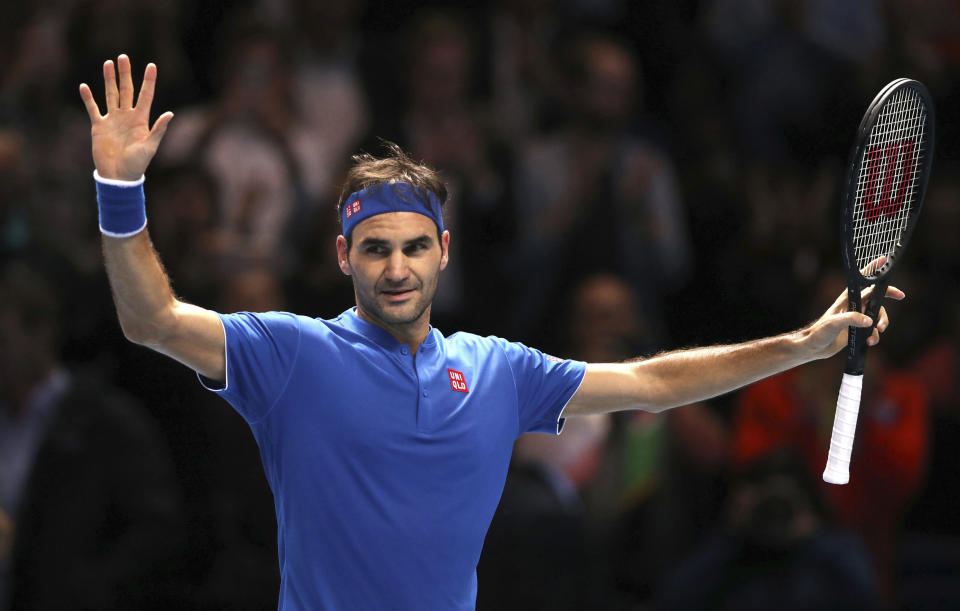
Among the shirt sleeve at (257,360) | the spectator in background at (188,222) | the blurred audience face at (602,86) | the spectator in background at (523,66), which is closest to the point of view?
the shirt sleeve at (257,360)

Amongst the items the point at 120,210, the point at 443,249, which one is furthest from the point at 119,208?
the point at 443,249

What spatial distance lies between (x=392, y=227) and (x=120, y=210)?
0.93 metres

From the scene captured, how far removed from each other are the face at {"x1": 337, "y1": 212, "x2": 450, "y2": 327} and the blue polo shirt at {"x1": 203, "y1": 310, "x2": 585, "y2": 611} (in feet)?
0.40

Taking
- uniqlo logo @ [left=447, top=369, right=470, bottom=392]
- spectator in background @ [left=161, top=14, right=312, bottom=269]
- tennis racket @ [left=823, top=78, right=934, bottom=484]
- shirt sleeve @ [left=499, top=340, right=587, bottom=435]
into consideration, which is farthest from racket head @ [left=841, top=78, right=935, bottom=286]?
spectator in background @ [left=161, top=14, right=312, bottom=269]

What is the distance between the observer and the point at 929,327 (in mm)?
9195

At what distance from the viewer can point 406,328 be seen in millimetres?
4934

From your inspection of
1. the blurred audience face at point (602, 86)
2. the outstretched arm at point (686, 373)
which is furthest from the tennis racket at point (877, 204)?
the blurred audience face at point (602, 86)

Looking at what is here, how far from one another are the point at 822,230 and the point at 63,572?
200 inches

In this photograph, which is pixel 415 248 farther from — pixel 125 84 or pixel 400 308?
pixel 125 84

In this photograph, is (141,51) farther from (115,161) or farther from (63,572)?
(115,161)

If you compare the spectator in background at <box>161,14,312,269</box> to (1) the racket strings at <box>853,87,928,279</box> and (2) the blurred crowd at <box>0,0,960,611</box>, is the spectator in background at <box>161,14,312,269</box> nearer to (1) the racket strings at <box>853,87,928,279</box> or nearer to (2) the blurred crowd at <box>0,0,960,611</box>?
(2) the blurred crowd at <box>0,0,960,611</box>

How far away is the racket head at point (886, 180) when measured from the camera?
5.25m

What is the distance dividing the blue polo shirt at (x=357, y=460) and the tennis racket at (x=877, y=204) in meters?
1.27

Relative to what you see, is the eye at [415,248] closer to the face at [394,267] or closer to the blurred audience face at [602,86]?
the face at [394,267]
